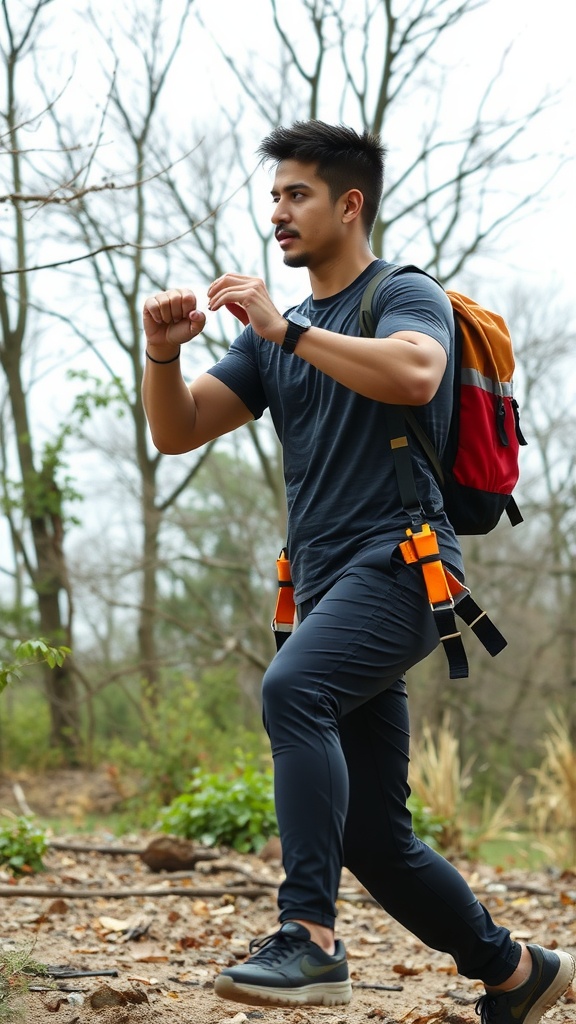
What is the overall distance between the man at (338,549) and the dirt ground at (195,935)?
580 millimetres

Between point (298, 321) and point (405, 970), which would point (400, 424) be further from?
point (405, 970)

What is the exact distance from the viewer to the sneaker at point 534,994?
→ 2984mm

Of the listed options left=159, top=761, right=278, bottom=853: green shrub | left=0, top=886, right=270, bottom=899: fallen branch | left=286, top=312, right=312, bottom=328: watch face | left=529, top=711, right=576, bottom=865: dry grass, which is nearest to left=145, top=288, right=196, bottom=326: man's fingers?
left=286, top=312, right=312, bottom=328: watch face

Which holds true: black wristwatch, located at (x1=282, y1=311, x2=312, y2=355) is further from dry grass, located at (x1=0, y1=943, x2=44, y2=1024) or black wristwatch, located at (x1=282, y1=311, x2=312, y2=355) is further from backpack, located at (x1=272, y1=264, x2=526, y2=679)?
dry grass, located at (x1=0, y1=943, x2=44, y2=1024)

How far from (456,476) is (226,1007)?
5.58 feet

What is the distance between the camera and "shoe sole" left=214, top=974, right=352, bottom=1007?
2301 mm

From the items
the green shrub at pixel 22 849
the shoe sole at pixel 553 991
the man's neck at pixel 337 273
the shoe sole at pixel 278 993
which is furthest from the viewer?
the green shrub at pixel 22 849

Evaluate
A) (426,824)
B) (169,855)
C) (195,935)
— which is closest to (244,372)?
(195,935)

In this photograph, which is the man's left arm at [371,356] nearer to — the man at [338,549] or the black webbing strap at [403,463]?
the man at [338,549]

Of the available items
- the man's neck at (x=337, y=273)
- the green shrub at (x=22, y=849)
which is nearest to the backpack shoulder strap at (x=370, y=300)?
the man's neck at (x=337, y=273)

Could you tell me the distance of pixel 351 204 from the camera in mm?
3113

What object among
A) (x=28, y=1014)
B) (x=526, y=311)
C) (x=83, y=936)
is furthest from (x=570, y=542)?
(x=28, y=1014)

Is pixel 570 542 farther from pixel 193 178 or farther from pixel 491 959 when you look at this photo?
pixel 491 959

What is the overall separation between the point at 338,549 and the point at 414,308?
0.63m
